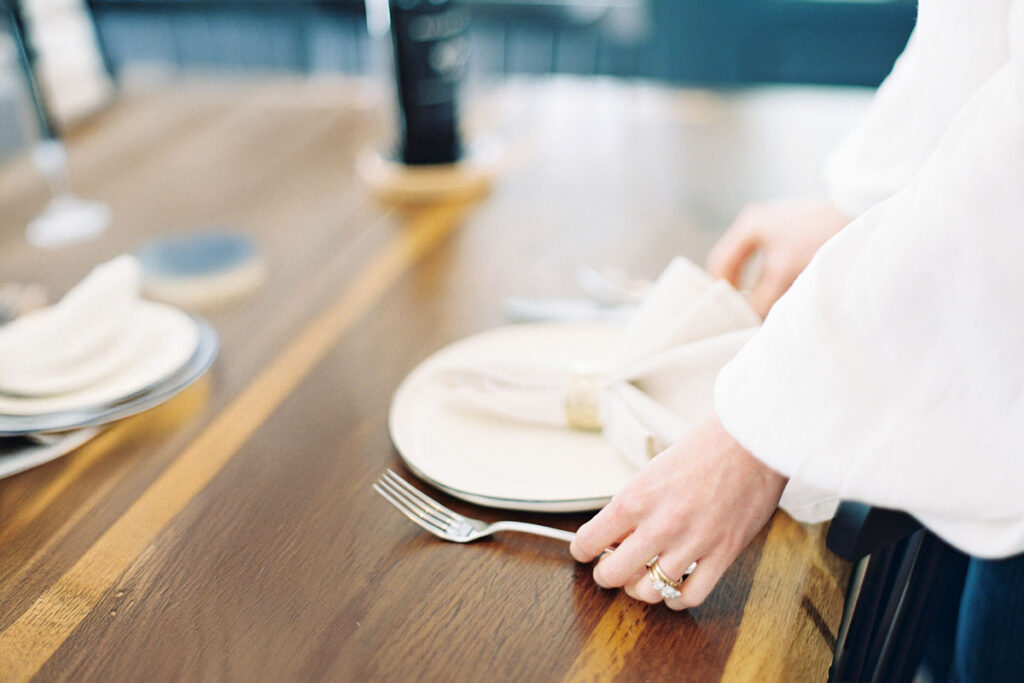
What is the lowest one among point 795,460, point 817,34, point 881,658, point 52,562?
point 817,34

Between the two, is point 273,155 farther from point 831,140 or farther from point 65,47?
point 831,140

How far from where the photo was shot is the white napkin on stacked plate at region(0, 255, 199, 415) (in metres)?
0.67

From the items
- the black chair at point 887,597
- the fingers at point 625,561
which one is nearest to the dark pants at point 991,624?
the black chair at point 887,597

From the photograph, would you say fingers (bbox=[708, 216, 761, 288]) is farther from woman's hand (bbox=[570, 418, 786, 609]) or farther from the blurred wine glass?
the blurred wine glass

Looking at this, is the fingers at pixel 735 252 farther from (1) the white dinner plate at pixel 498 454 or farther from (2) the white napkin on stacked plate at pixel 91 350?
(2) the white napkin on stacked plate at pixel 91 350

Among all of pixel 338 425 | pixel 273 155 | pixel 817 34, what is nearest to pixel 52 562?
pixel 338 425

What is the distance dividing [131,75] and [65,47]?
0.11m

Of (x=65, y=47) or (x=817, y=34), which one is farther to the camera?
(x=817, y=34)

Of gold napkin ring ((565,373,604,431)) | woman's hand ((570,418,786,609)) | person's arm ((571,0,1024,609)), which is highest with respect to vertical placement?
person's arm ((571,0,1024,609))

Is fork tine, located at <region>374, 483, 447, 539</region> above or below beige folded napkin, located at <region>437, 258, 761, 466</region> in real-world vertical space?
below

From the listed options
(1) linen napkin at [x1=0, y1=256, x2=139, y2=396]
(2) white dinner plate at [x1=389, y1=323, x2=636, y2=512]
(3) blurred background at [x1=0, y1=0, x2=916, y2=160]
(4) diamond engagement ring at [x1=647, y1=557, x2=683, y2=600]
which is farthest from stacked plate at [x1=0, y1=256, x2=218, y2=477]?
(3) blurred background at [x1=0, y1=0, x2=916, y2=160]

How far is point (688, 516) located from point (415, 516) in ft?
0.61

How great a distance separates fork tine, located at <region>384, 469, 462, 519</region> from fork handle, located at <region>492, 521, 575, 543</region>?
3cm

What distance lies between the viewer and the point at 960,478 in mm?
447
